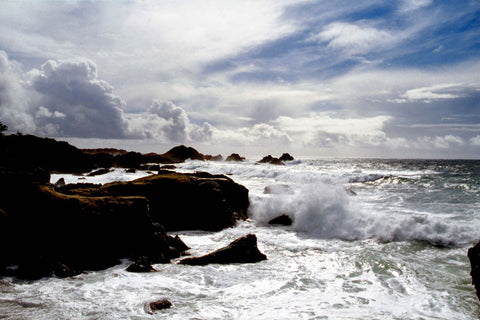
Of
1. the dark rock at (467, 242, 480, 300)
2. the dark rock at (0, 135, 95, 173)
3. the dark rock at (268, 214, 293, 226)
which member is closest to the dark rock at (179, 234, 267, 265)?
the dark rock at (467, 242, 480, 300)

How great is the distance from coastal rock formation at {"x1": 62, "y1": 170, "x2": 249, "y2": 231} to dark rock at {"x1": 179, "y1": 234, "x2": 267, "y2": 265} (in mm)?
4133

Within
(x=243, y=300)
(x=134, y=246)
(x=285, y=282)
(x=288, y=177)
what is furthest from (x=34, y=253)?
(x=288, y=177)

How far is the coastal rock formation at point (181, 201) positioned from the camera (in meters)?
12.8

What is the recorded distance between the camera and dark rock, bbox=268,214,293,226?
1424 cm

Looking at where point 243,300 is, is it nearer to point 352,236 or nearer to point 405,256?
point 405,256

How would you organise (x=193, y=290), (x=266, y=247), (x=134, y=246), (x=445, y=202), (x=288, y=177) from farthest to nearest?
(x=288, y=177)
(x=445, y=202)
(x=266, y=247)
(x=134, y=246)
(x=193, y=290)

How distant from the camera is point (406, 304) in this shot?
6.12 meters

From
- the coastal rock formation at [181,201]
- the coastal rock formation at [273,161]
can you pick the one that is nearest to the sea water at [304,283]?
the coastal rock formation at [181,201]

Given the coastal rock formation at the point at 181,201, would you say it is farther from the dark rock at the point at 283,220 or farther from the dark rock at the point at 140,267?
the dark rock at the point at 140,267

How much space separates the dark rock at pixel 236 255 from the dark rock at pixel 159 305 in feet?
8.24

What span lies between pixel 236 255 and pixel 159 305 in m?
3.25

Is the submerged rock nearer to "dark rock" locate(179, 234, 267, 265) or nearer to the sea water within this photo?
the sea water

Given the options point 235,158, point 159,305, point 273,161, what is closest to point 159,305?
point 159,305

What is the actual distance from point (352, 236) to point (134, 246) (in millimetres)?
7890
